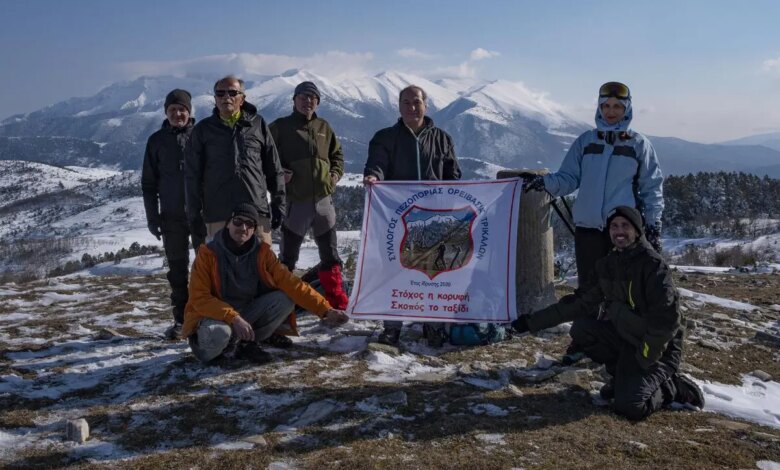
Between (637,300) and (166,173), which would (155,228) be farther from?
(637,300)

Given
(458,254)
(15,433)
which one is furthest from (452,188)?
(15,433)

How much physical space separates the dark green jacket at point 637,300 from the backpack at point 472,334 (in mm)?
1407

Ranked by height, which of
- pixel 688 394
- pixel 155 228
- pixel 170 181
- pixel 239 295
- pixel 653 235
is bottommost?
pixel 688 394

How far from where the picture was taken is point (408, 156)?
21.1 feet

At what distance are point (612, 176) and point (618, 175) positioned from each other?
2.1 inches

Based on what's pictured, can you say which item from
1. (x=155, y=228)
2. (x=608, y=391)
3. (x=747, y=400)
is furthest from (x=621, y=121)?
(x=155, y=228)

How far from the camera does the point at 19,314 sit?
28.9 ft

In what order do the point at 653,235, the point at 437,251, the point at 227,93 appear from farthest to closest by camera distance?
1. the point at 437,251
2. the point at 227,93
3. the point at 653,235

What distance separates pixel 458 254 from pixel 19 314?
7122mm

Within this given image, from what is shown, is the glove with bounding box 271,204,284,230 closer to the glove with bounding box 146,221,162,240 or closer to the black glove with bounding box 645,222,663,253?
the glove with bounding box 146,221,162,240

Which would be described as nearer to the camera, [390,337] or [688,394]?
[688,394]

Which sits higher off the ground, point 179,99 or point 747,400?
point 179,99

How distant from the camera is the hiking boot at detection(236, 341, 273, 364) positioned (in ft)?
19.0

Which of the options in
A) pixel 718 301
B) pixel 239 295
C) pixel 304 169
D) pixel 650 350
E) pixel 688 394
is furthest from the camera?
pixel 718 301
